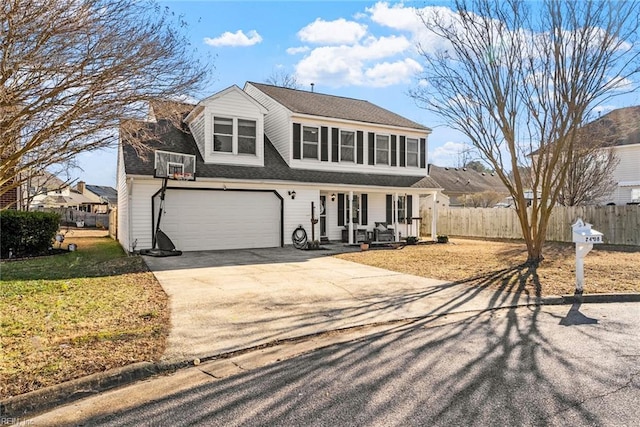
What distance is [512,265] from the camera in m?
11.8

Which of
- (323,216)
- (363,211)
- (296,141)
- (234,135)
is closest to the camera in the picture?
(234,135)

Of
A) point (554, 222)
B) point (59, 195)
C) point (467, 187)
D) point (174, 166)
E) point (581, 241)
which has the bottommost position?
point (581, 241)

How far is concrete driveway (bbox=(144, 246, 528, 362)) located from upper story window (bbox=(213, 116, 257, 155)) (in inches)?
221

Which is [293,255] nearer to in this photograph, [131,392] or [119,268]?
[119,268]

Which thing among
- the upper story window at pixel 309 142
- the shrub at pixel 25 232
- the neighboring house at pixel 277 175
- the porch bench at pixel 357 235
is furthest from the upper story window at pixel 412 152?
the shrub at pixel 25 232

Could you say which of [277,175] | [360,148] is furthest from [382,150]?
[277,175]

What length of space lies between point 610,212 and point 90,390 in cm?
2030

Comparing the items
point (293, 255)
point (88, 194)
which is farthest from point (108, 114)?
point (88, 194)

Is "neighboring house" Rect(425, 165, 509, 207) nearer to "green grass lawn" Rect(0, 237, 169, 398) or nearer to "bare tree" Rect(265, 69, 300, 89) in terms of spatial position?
"bare tree" Rect(265, 69, 300, 89)

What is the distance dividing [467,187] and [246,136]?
32.3 meters

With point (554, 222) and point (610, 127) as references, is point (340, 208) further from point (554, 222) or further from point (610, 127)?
point (610, 127)

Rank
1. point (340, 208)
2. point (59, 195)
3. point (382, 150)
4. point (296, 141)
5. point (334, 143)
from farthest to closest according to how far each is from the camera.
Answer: point (59, 195) < point (382, 150) < point (340, 208) < point (334, 143) < point (296, 141)

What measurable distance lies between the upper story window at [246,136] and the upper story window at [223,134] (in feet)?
1.22

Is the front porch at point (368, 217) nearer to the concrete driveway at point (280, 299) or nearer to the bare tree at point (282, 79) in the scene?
the concrete driveway at point (280, 299)
